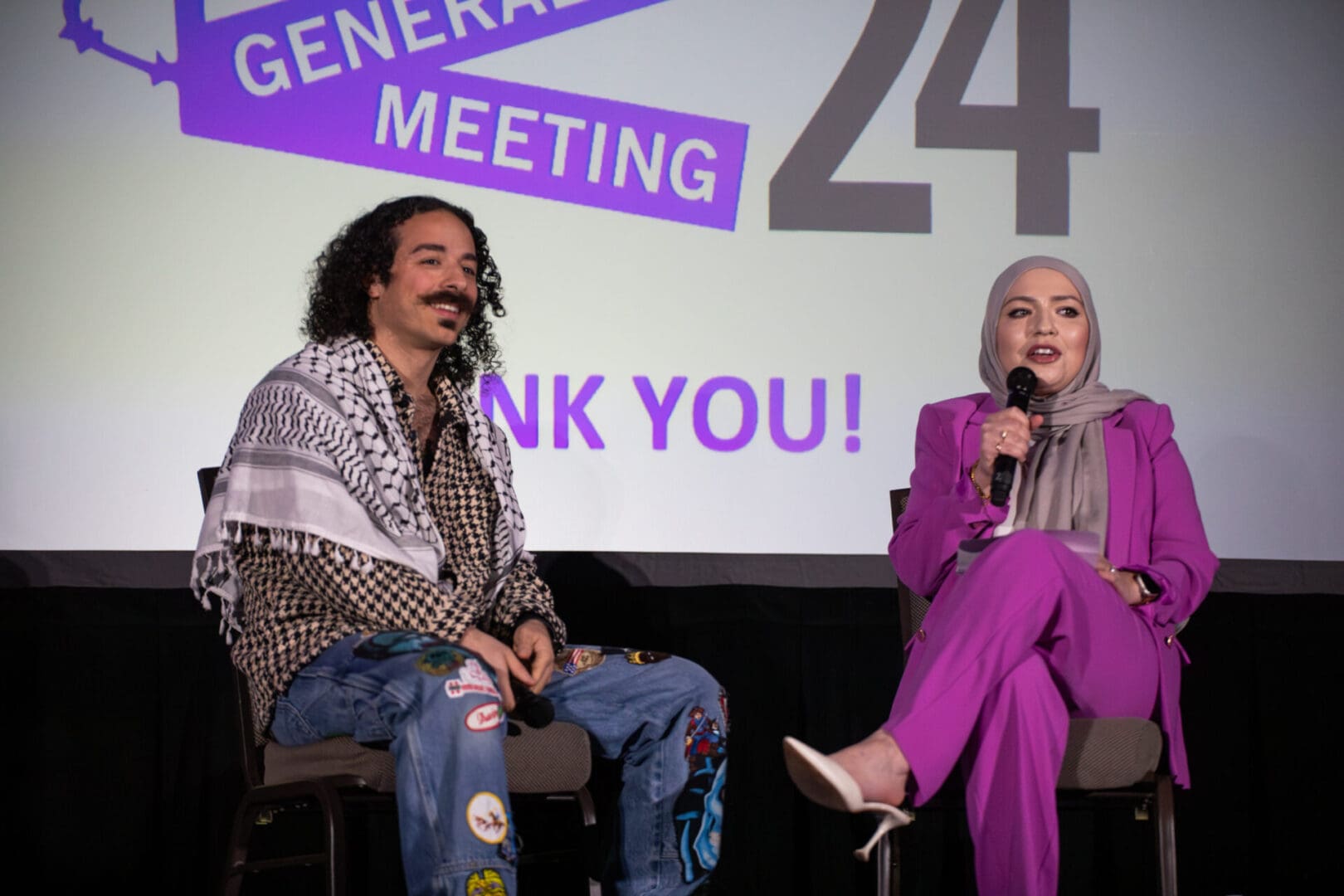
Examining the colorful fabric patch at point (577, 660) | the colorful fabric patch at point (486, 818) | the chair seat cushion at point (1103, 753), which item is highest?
the colorful fabric patch at point (577, 660)

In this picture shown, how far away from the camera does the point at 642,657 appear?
227cm

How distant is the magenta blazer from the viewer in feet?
7.11

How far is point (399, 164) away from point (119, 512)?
37.3 inches

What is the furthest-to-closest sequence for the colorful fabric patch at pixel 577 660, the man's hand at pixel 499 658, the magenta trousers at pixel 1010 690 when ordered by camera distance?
the colorful fabric patch at pixel 577 660 → the man's hand at pixel 499 658 → the magenta trousers at pixel 1010 690

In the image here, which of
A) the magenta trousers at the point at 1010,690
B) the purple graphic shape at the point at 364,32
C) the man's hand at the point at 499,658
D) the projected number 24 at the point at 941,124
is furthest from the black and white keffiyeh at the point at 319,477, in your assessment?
the projected number 24 at the point at 941,124

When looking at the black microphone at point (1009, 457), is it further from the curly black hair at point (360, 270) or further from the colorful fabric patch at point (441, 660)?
the curly black hair at point (360, 270)

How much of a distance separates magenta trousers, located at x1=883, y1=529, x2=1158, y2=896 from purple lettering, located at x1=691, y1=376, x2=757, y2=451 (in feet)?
3.51

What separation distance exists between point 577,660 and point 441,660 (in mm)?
421

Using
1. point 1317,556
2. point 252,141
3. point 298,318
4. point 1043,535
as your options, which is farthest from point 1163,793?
point 252,141

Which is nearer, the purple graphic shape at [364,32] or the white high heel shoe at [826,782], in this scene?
the white high heel shoe at [826,782]

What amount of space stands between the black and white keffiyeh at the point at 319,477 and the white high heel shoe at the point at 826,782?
2.14 feet

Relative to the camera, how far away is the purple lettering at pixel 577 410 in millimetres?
3029

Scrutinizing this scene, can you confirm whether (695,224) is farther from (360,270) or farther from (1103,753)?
(1103,753)

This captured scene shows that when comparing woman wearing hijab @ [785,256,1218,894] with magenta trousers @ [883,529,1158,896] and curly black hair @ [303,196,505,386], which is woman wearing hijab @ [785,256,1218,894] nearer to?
magenta trousers @ [883,529,1158,896]
